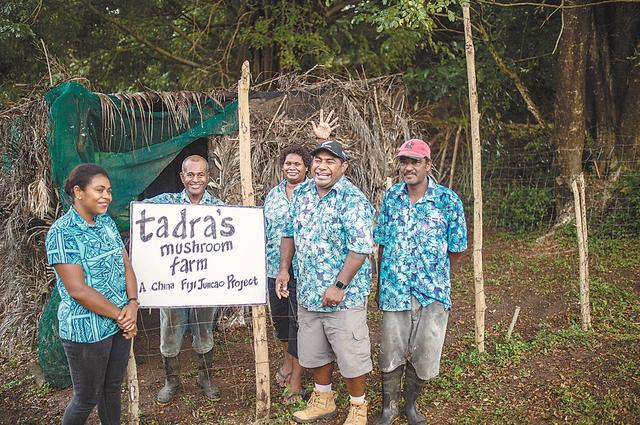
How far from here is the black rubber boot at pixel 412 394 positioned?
3.88m

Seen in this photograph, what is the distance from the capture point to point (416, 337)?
377 cm

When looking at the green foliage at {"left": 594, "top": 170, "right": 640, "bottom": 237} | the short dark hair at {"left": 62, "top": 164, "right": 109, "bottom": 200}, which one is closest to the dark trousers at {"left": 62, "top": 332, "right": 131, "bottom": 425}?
the short dark hair at {"left": 62, "top": 164, "right": 109, "bottom": 200}

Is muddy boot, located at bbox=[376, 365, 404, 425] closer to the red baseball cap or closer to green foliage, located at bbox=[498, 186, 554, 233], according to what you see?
the red baseball cap

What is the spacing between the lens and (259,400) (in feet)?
12.9

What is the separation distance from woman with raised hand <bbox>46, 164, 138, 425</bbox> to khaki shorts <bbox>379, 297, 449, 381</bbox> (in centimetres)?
158

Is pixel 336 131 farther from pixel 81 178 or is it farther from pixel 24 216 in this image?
pixel 81 178

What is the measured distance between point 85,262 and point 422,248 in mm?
1953

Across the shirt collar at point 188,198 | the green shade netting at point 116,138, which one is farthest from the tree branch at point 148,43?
the shirt collar at point 188,198

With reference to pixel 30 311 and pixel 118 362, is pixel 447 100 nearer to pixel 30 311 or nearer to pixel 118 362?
pixel 30 311

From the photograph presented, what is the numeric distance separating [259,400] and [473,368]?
1.83 metres

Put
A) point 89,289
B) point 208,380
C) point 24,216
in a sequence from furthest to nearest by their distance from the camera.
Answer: point 24,216, point 208,380, point 89,289

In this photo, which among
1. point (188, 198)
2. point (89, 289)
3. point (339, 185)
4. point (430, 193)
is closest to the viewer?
point (89, 289)

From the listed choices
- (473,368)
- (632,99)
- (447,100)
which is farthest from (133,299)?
(447,100)

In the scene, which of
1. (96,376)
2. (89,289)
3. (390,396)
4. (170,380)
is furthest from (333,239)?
(170,380)
